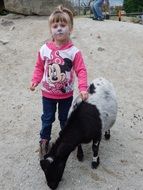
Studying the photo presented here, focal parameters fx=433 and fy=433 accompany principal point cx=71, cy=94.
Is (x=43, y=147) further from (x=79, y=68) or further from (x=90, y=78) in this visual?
(x=90, y=78)

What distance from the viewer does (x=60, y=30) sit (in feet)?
14.6

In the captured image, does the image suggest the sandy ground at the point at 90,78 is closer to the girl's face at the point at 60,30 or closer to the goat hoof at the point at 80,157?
the goat hoof at the point at 80,157

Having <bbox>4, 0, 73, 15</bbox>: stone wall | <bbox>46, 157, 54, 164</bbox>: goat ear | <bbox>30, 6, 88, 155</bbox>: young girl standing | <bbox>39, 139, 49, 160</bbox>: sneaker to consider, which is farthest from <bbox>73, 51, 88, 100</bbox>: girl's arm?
<bbox>4, 0, 73, 15</bbox>: stone wall

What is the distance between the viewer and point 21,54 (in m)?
8.16

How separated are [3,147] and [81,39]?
4.08 metres

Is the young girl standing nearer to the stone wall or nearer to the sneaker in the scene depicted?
the sneaker

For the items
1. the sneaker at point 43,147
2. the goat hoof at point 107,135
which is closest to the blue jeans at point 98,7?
Result: the goat hoof at point 107,135

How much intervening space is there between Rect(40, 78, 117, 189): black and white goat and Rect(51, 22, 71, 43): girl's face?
2.37 ft

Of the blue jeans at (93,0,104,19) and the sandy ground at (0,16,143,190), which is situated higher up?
the blue jeans at (93,0,104,19)

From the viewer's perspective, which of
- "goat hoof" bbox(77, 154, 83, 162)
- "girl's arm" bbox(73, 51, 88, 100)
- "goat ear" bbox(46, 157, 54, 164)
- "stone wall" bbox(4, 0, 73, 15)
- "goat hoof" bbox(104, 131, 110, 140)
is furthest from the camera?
"stone wall" bbox(4, 0, 73, 15)

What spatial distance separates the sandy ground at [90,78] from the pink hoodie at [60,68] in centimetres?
85

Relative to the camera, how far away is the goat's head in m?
4.21

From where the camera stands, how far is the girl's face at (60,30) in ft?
14.6

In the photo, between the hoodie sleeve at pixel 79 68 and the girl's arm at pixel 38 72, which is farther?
the girl's arm at pixel 38 72
